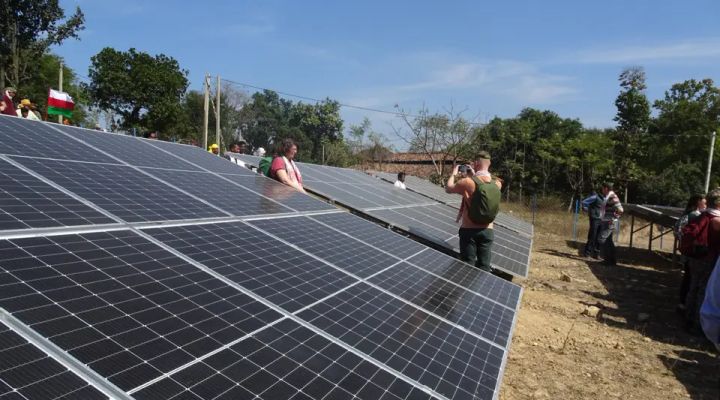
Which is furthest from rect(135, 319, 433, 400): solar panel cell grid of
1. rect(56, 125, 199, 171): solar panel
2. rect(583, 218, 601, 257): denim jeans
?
rect(583, 218, 601, 257): denim jeans

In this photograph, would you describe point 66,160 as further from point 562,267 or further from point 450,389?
point 562,267

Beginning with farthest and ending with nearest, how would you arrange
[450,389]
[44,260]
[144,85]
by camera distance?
1. [144,85]
2. [450,389]
3. [44,260]

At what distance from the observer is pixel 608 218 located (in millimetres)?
13719

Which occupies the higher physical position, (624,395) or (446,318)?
(446,318)

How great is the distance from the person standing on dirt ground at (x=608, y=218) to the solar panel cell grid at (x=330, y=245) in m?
11.1

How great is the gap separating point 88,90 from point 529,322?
121 feet

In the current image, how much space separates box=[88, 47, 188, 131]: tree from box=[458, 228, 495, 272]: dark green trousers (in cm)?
3331

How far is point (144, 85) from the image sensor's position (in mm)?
33656

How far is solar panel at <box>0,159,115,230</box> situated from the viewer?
2699 millimetres

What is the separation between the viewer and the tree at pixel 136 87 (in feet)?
108

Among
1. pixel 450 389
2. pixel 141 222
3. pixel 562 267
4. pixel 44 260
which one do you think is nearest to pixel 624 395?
pixel 450 389

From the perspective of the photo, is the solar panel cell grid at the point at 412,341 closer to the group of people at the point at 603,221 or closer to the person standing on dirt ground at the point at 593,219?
the group of people at the point at 603,221

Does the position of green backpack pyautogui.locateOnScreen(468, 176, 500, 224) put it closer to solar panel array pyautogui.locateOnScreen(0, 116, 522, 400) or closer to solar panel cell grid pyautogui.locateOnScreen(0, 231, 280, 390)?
solar panel array pyautogui.locateOnScreen(0, 116, 522, 400)

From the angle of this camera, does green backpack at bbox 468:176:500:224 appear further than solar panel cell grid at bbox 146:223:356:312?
Yes
